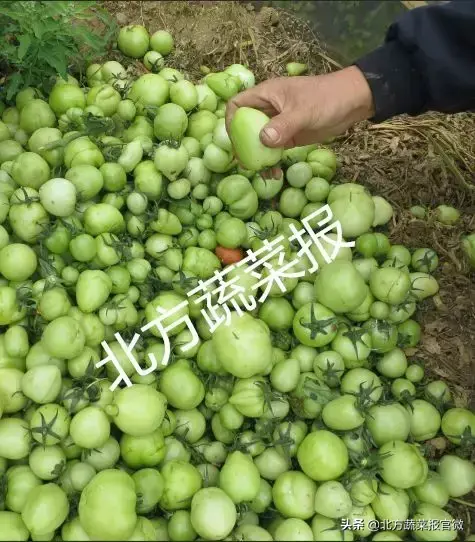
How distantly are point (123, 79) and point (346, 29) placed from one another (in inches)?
64.7

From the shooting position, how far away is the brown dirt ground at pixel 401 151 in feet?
8.91

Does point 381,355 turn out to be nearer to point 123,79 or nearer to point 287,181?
point 287,181

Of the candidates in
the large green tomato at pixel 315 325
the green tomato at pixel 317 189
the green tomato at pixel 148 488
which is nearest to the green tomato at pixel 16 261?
the green tomato at pixel 148 488

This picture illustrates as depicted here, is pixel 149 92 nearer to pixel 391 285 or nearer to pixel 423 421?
pixel 391 285

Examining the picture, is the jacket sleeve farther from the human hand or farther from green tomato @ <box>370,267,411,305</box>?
green tomato @ <box>370,267,411,305</box>

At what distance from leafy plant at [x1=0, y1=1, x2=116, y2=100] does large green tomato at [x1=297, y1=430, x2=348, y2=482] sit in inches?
81.3

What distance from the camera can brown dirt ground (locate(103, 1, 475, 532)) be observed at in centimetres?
272

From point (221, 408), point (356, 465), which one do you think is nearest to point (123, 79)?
point (221, 408)

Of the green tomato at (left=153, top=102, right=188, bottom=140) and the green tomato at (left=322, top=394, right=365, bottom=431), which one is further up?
the green tomato at (left=153, top=102, right=188, bottom=140)

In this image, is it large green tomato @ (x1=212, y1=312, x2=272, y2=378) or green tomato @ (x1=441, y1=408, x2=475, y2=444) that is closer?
large green tomato @ (x1=212, y1=312, x2=272, y2=378)

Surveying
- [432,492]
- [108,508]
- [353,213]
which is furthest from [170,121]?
[432,492]

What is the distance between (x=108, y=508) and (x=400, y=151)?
261 centimetres

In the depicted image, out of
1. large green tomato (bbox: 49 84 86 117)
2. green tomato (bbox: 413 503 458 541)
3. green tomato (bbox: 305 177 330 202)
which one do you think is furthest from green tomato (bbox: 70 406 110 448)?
large green tomato (bbox: 49 84 86 117)

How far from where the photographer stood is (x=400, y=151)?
344 cm
